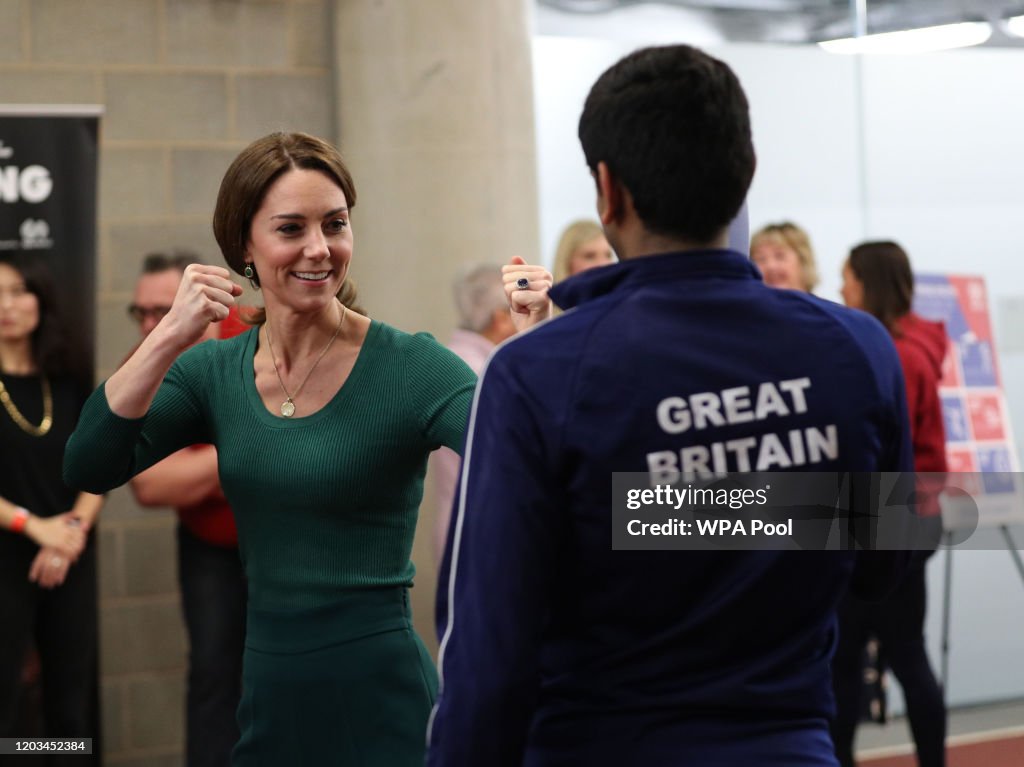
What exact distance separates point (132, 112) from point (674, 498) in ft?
12.6

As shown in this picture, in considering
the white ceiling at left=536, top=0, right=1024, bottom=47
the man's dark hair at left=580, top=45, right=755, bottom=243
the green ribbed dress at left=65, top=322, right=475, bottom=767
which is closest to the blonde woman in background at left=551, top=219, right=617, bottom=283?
the white ceiling at left=536, top=0, right=1024, bottom=47

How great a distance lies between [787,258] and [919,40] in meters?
1.80

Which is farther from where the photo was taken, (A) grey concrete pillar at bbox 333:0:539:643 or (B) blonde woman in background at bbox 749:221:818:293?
(A) grey concrete pillar at bbox 333:0:539:643

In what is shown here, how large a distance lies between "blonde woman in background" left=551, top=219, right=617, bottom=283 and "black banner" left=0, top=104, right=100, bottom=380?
146 cm

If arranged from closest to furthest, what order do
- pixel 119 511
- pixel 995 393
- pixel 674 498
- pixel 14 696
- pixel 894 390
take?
1. pixel 674 498
2. pixel 894 390
3. pixel 14 696
4. pixel 119 511
5. pixel 995 393

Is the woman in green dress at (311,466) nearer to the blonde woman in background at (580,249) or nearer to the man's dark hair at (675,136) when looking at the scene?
the man's dark hair at (675,136)

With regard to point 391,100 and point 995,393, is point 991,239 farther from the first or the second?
point 391,100

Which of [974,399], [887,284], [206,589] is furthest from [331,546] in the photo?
[974,399]

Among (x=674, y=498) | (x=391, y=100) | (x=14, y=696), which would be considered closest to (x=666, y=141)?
(x=674, y=498)

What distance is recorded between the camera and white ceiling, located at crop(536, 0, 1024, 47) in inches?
205

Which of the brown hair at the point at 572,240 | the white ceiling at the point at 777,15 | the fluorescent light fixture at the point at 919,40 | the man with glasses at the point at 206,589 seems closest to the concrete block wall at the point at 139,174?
the man with glasses at the point at 206,589

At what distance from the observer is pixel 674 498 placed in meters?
1.24

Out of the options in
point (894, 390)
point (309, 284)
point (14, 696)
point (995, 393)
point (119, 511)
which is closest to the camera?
point (894, 390)

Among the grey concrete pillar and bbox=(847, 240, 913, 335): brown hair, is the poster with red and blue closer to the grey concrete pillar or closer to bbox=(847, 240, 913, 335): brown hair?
bbox=(847, 240, 913, 335): brown hair
